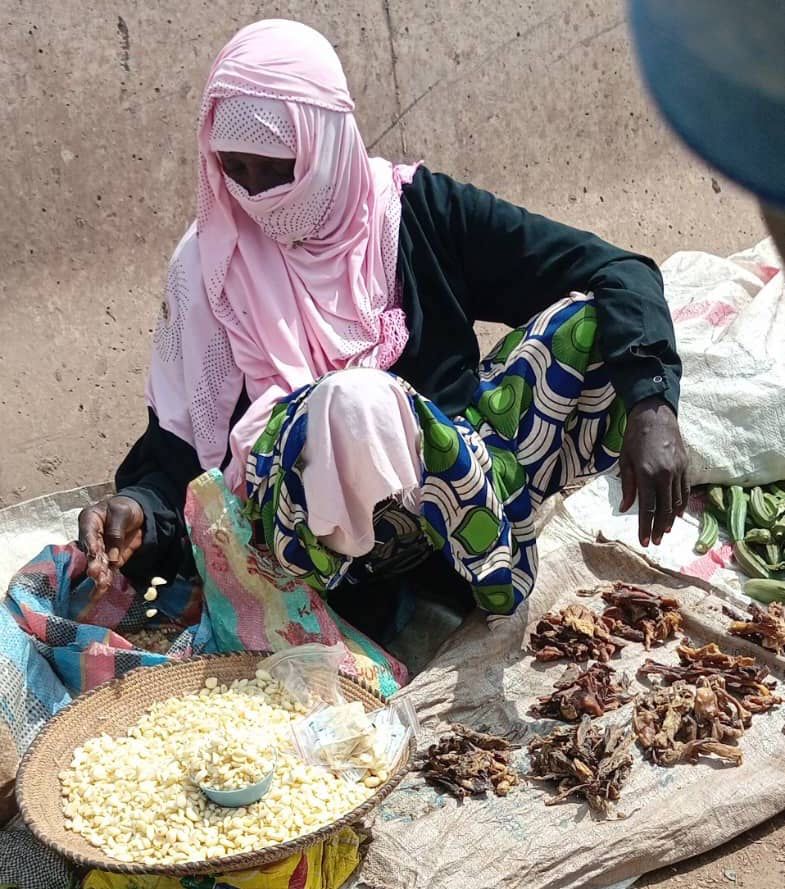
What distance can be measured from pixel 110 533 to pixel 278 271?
32.3 inches

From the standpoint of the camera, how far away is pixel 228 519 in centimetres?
303

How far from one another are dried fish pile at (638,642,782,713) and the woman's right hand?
1301 millimetres

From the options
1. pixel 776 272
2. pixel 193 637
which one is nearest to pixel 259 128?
pixel 193 637

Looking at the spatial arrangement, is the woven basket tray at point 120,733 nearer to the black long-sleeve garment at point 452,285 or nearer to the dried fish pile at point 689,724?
the black long-sleeve garment at point 452,285

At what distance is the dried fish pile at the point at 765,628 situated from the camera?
3066 millimetres

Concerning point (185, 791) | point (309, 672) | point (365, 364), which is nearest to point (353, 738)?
point (309, 672)

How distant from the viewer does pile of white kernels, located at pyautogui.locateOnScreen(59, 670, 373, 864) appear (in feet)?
7.62

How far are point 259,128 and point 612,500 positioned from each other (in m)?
1.61

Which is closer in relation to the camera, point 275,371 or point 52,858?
point 52,858

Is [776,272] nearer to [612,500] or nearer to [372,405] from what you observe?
[612,500]

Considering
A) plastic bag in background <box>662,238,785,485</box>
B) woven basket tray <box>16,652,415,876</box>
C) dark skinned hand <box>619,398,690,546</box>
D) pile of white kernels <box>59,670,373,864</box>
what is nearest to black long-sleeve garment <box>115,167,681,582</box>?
dark skinned hand <box>619,398,690,546</box>

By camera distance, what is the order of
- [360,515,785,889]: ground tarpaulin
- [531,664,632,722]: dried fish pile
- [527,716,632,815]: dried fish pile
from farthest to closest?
[531,664,632,722]: dried fish pile < [527,716,632,815]: dried fish pile < [360,515,785,889]: ground tarpaulin

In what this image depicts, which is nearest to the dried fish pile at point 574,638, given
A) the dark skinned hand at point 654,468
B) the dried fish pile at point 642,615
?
the dried fish pile at point 642,615

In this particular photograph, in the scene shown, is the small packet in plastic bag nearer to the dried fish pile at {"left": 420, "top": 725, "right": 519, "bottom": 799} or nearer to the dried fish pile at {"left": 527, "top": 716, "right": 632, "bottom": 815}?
the dried fish pile at {"left": 420, "top": 725, "right": 519, "bottom": 799}
